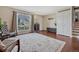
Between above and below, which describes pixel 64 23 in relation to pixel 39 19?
below

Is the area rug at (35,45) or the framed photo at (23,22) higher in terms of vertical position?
the framed photo at (23,22)

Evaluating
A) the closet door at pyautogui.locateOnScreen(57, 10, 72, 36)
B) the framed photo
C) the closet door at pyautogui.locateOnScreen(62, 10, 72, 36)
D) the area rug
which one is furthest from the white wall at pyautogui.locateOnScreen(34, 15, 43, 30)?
the closet door at pyautogui.locateOnScreen(62, 10, 72, 36)

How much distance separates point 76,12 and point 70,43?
1319mm

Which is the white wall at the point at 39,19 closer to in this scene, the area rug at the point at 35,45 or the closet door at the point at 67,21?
the area rug at the point at 35,45

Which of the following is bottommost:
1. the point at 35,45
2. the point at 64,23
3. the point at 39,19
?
the point at 35,45

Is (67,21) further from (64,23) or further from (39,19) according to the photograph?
(39,19)

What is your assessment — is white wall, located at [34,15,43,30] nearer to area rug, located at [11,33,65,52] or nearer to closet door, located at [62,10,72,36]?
area rug, located at [11,33,65,52]

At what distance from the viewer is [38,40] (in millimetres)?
3645

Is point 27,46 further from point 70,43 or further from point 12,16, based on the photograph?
point 70,43

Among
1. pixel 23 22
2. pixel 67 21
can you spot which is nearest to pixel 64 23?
pixel 67 21

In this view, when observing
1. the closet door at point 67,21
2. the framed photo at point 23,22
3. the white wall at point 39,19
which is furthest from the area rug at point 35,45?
the closet door at point 67,21

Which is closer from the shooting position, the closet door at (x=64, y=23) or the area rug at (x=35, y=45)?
the area rug at (x=35, y=45)

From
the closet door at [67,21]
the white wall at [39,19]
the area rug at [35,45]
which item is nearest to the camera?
the area rug at [35,45]
